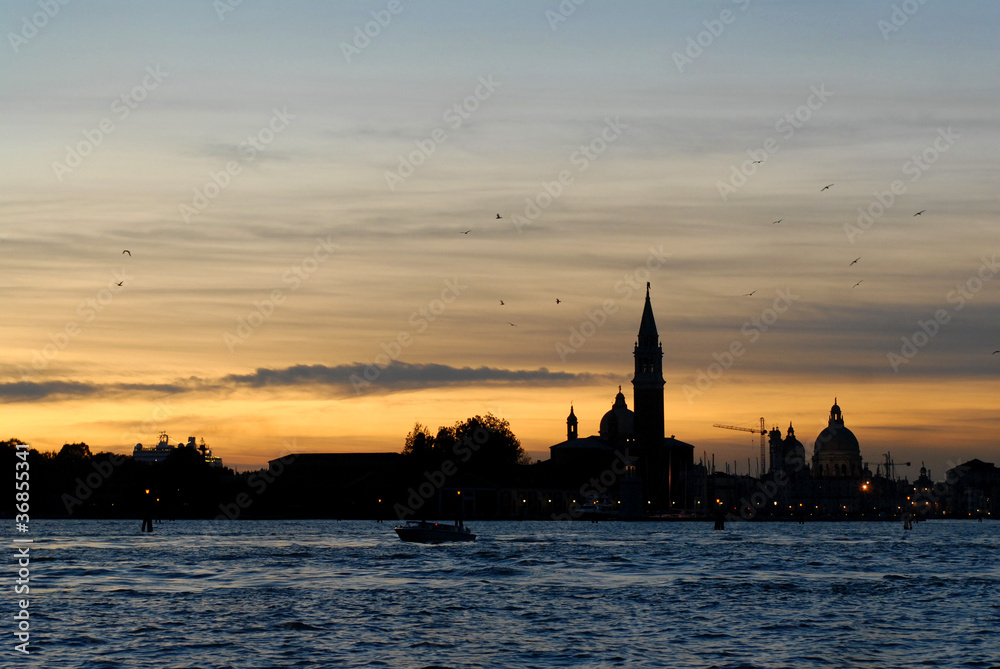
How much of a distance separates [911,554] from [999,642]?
166 feet

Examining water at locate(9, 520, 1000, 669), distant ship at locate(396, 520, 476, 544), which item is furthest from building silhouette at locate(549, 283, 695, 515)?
water at locate(9, 520, 1000, 669)

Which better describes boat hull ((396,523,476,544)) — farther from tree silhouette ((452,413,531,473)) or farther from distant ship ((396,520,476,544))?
tree silhouette ((452,413,531,473))

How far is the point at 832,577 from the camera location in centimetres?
5772

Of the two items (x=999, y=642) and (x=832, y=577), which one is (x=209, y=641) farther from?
(x=832, y=577)

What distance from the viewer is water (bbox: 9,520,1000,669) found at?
→ 104 feet

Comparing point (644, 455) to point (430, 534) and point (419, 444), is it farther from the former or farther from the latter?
point (430, 534)

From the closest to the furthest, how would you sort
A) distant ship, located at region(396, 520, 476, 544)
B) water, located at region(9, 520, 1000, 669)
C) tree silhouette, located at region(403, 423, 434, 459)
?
1. water, located at region(9, 520, 1000, 669)
2. distant ship, located at region(396, 520, 476, 544)
3. tree silhouette, located at region(403, 423, 434, 459)

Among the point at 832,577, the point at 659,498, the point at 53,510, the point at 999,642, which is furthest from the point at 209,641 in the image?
the point at 659,498
